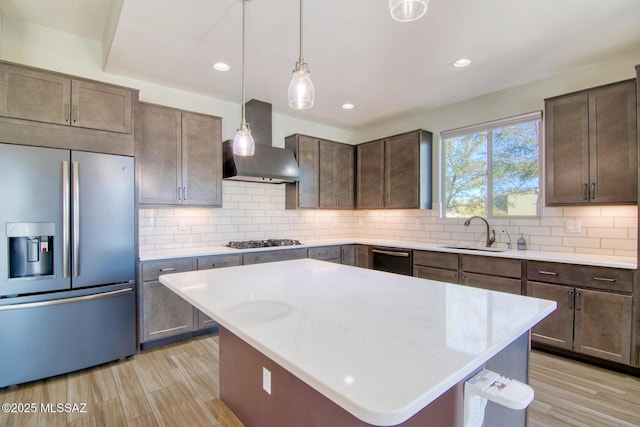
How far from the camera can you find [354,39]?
245 cm

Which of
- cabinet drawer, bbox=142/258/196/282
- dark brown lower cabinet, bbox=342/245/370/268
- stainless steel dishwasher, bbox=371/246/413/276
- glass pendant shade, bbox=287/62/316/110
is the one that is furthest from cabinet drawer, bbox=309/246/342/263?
glass pendant shade, bbox=287/62/316/110

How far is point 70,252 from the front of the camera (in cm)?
248

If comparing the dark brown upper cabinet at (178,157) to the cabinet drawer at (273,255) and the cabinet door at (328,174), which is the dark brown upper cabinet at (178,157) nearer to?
the cabinet drawer at (273,255)

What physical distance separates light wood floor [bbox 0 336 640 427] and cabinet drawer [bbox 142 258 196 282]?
74 centimetres

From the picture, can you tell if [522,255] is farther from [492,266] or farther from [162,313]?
[162,313]

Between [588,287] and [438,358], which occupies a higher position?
[438,358]

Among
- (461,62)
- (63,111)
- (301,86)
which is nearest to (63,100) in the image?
(63,111)

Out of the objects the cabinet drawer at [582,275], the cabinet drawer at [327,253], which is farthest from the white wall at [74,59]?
the cabinet drawer at [582,275]

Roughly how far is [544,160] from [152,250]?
13.8 ft

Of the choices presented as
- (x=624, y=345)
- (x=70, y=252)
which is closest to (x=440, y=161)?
(x=624, y=345)

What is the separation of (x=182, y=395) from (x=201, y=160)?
227 centimetres

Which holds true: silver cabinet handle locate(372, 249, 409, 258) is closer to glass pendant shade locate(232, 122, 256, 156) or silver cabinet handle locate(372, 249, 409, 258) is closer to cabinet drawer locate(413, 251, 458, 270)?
cabinet drawer locate(413, 251, 458, 270)

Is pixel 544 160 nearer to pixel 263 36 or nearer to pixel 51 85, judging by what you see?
pixel 263 36

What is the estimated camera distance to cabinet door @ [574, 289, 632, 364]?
8.13 ft
